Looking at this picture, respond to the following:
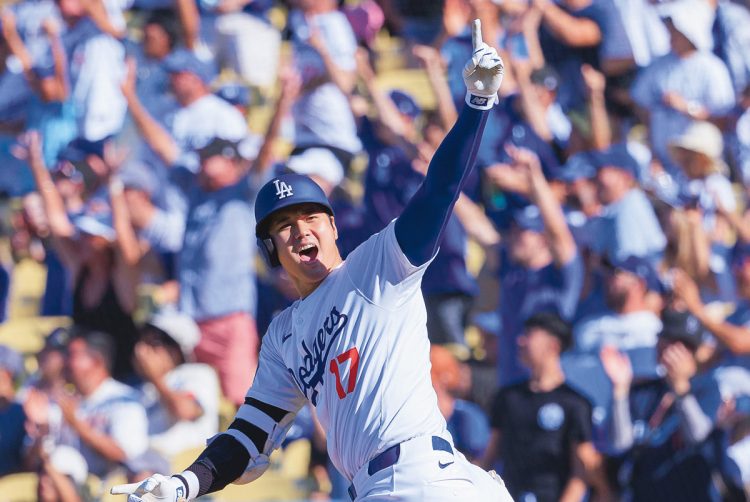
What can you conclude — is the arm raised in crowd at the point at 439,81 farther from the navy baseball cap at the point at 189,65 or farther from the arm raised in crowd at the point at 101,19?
the arm raised in crowd at the point at 101,19

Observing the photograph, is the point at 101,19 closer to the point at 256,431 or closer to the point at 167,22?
the point at 167,22

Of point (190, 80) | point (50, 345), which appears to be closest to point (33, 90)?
point (190, 80)

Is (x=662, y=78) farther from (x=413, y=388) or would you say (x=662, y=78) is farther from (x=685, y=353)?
(x=413, y=388)

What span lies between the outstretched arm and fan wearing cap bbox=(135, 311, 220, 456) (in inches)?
137

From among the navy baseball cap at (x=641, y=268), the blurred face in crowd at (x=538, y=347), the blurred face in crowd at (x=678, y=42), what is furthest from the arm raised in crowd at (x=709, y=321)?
the blurred face in crowd at (x=678, y=42)

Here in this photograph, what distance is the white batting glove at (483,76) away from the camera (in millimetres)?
3188

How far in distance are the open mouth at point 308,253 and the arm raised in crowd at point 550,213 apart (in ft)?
10.4

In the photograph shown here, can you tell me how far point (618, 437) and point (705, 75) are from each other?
217 centimetres

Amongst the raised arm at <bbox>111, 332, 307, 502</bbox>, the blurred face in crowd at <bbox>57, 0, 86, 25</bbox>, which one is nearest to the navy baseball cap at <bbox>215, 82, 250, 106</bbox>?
the blurred face in crowd at <bbox>57, 0, 86, 25</bbox>

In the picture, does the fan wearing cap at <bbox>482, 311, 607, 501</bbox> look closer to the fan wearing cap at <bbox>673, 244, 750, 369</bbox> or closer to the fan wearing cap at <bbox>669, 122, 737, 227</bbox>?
the fan wearing cap at <bbox>673, 244, 750, 369</bbox>

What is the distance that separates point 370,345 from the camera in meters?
3.36

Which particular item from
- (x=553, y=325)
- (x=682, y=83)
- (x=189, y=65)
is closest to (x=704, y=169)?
(x=682, y=83)

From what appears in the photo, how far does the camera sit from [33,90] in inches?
319

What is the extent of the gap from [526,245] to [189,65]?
2346mm
